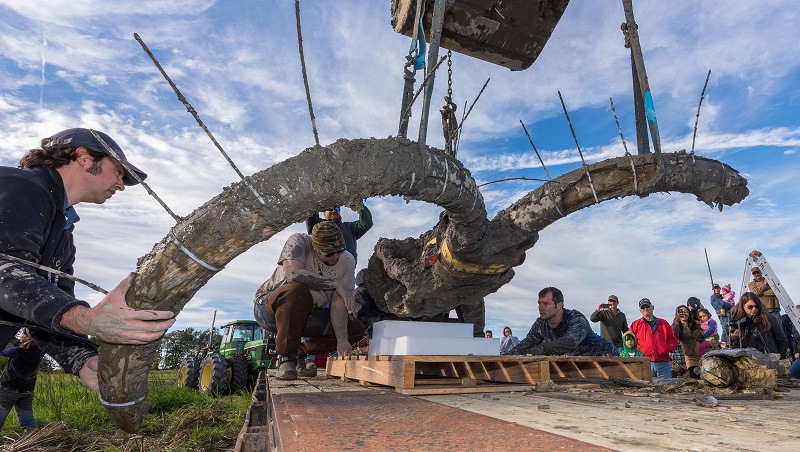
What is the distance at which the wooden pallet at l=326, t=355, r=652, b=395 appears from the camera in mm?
2785

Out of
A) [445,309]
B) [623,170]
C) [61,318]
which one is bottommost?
[61,318]

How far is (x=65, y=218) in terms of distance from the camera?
2320 millimetres

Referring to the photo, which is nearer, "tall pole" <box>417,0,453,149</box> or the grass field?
"tall pole" <box>417,0,453,149</box>

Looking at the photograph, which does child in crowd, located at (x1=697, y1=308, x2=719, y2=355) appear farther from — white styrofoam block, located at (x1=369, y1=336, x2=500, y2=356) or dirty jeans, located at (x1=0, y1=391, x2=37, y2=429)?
dirty jeans, located at (x1=0, y1=391, x2=37, y2=429)

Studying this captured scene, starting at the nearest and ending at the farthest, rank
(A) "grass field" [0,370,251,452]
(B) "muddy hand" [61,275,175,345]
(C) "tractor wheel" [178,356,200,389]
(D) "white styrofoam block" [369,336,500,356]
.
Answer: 1. (B) "muddy hand" [61,275,175,345]
2. (D) "white styrofoam block" [369,336,500,356]
3. (A) "grass field" [0,370,251,452]
4. (C) "tractor wheel" [178,356,200,389]

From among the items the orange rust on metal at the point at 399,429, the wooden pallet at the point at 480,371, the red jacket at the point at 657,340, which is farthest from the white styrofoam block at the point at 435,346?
the red jacket at the point at 657,340

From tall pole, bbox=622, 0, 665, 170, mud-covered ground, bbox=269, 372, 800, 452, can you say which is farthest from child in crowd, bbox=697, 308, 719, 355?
mud-covered ground, bbox=269, 372, 800, 452

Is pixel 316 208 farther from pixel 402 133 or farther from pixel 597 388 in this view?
pixel 597 388

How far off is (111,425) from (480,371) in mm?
3569

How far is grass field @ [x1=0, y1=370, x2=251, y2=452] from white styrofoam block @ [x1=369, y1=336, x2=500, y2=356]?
1.56 m

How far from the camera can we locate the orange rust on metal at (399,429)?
1248 mm

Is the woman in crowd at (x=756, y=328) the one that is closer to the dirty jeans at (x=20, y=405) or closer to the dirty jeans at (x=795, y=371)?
the dirty jeans at (x=795, y=371)

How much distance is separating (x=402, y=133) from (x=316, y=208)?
33.6 inches

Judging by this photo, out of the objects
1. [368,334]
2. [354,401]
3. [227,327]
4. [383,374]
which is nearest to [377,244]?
[368,334]
